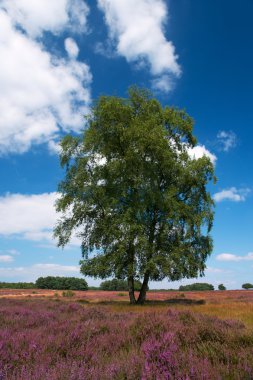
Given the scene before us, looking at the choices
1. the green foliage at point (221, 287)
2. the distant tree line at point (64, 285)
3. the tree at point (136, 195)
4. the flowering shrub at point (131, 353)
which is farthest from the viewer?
the distant tree line at point (64, 285)

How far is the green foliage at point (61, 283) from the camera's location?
236 ft

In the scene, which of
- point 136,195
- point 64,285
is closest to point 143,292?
point 136,195

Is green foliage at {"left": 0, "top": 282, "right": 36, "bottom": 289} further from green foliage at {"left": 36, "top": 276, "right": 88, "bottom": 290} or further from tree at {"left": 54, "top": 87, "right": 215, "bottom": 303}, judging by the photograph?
tree at {"left": 54, "top": 87, "right": 215, "bottom": 303}

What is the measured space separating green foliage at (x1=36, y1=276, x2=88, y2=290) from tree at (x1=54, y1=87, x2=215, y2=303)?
50201 mm

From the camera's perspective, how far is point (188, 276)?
2298 cm

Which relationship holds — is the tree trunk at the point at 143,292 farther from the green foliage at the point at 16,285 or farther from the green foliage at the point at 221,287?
the green foliage at the point at 16,285

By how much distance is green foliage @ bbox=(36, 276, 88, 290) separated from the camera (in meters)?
71.9

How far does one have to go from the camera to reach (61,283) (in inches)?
2869

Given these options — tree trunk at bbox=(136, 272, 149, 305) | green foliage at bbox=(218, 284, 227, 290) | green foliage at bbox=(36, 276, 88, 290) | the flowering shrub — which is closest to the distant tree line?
green foliage at bbox=(36, 276, 88, 290)

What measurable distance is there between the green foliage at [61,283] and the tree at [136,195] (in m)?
50.2

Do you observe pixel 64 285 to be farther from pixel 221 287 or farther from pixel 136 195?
pixel 136 195

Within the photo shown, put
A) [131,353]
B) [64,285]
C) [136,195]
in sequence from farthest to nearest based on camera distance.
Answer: [64,285], [136,195], [131,353]

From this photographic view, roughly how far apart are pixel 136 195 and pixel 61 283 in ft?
184

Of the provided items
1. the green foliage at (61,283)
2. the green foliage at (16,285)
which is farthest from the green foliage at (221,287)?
the green foliage at (16,285)
